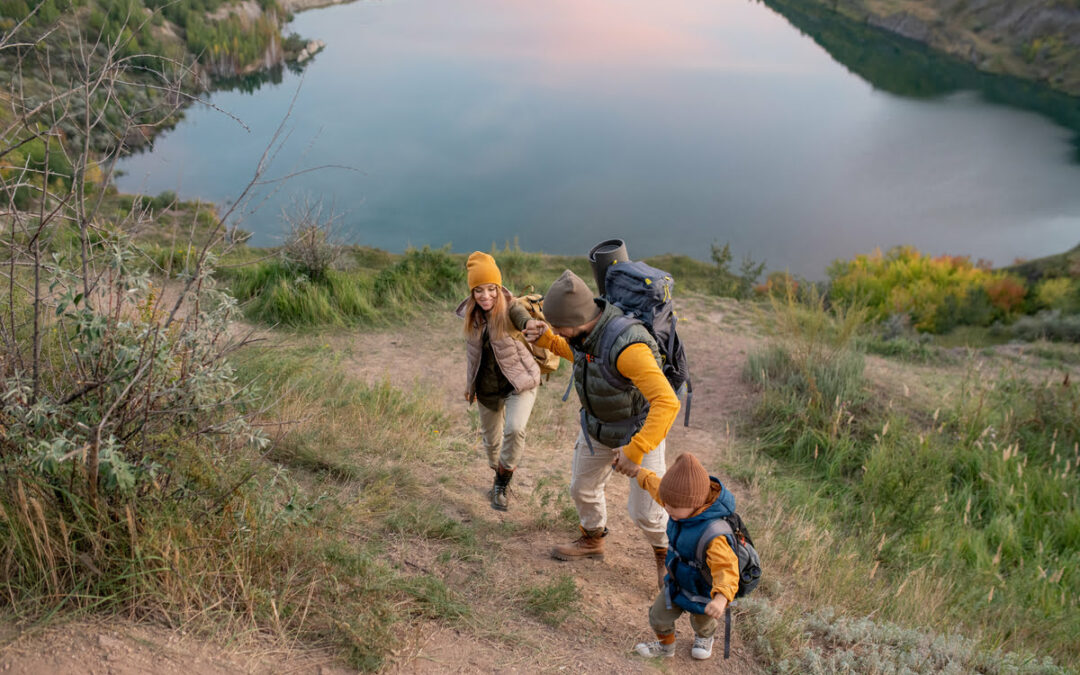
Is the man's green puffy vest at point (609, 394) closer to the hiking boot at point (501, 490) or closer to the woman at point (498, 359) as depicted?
the woman at point (498, 359)

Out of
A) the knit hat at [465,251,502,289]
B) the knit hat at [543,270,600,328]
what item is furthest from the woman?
the knit hat at [543,270,600,328]

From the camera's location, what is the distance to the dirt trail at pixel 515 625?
2.59 m

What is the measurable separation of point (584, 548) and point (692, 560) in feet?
3.75

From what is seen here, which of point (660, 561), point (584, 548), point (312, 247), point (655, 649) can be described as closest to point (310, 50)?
point (312, 247)

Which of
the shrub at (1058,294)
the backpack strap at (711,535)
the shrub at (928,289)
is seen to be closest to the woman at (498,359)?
the backpack strap at (711,535)

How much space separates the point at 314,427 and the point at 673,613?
9.22 ft

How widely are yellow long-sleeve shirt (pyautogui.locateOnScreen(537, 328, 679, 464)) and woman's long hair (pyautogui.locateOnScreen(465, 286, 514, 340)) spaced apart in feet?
3.36

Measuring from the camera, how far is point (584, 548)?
4.06 m

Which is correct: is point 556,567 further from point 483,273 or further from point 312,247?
point 312,247

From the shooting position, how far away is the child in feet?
9.44

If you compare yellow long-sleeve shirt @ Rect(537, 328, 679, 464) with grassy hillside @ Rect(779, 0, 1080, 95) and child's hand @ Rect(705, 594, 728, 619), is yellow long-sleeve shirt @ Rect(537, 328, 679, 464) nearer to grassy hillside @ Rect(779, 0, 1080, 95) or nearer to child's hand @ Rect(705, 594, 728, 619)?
child's hand @ Rect(705, 594, 728, 619)

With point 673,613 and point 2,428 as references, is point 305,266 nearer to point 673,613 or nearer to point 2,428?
point 2,428

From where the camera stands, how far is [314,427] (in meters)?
4.97

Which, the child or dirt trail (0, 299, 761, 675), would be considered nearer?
dirt trail (0, 299, 761, 675)
